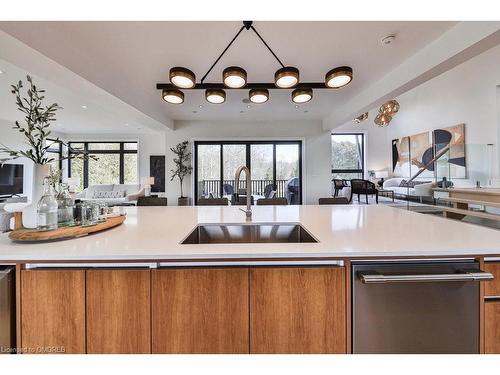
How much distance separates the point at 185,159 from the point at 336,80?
15.4ft

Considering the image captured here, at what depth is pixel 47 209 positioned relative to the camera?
50.2 inches

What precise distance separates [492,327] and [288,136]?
559cm

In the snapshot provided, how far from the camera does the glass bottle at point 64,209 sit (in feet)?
4.51

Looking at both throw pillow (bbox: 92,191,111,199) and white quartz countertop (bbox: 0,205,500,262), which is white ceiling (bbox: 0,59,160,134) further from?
white quartz countertop (bbox: 0,205,500,262)

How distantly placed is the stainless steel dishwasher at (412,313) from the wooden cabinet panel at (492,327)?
0.04 meters

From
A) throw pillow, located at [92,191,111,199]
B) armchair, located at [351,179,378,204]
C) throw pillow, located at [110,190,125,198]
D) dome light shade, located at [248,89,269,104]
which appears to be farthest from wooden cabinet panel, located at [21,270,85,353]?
armchair, located at [351,179,378,204]

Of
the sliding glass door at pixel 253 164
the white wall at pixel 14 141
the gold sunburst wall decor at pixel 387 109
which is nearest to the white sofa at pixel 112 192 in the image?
the white wall at pixel 14 141

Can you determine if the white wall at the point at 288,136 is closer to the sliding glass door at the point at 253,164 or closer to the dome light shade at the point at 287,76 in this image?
the sliding glass door at the point at 253,164

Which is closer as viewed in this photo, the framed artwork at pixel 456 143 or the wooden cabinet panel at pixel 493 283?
the wooden cabinet panel at pixel 493 283

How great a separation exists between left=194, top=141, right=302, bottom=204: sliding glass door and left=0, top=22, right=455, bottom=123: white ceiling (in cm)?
283

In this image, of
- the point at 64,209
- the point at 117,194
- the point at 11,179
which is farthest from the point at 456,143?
the point at 11,179

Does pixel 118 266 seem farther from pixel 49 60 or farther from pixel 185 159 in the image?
pixel 185 159

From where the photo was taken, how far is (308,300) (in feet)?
3.50

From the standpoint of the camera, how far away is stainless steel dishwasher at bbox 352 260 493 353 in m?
1.06
